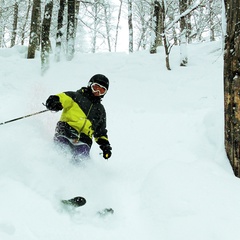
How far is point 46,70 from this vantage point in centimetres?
926

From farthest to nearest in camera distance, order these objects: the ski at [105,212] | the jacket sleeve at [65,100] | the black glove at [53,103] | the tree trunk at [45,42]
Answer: the tree trunk at [45,42] → the jacket sleeve at [65,100] → the black glove at [53,103] → the ski at [105,212]

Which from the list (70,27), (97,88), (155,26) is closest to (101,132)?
(97,88)

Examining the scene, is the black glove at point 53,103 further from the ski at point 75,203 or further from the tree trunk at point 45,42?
the tree trunk at point 45,42

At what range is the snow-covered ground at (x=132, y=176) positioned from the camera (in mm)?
2889

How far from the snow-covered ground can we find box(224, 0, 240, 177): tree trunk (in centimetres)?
29

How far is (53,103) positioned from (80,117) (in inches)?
18.9

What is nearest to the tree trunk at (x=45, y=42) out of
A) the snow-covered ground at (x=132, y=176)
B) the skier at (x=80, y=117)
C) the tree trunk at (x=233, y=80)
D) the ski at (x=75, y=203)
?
the snow-covered ground at (x=132, y=176)

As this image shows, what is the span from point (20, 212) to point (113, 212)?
1.07 metres

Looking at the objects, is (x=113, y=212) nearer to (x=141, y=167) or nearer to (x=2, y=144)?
(x=141, y=167)

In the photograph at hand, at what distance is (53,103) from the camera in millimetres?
4055

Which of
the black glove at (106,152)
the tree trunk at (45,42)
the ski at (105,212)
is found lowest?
the ski at (105,212)

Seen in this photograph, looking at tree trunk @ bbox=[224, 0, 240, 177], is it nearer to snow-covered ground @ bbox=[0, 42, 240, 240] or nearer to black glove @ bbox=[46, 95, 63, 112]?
snow-covered ground @ bbox=[0, 42, 240, 240]

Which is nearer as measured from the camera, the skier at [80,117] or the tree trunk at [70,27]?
the skier at [80,117]

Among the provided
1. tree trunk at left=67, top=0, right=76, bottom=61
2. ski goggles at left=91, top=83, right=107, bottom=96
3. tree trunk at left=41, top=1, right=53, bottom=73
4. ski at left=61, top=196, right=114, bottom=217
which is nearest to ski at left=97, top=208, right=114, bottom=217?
ski at left=61, top=196, right=114, bottom=217
